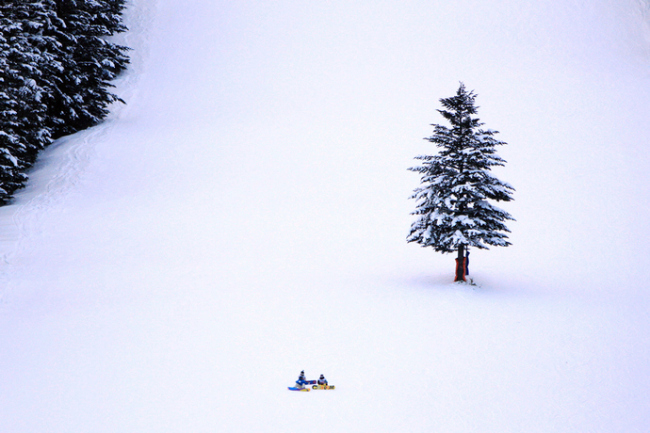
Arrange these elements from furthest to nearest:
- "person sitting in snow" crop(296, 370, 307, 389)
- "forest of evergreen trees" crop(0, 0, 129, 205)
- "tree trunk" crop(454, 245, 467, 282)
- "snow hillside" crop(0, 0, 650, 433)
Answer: "forest of evergreen trees" crop(0, 0, 129, 205), "tree trunk" crop(454, 245, 467, 282), "person sitting in snow" crop(296, 370, 307, 389), "snow hillside" crop(0, 0, 650, 433)

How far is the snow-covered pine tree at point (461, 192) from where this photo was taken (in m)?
14.9

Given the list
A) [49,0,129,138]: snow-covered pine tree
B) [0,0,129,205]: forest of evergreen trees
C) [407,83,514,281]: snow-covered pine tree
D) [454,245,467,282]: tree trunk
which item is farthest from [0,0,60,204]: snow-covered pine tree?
[454,245,467,282]: tree trunk

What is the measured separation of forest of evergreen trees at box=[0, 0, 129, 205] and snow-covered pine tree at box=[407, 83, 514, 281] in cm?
1705

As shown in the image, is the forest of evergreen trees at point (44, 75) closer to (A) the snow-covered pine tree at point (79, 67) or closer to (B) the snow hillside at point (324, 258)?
(A) the snow-covered pine tree at point (79, 67)

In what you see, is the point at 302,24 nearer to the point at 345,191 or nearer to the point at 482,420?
the point at 345,191

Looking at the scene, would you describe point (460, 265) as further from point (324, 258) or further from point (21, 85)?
point (21, 85)

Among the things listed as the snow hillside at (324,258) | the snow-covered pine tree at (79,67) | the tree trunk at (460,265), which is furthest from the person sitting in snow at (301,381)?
the snow-covered pine tree at (79,67)

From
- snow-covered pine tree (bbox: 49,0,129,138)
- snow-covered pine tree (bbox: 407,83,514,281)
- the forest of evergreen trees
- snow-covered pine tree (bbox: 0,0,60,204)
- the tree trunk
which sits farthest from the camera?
snow-covered pine tree (bbox: 49,0,129,138)

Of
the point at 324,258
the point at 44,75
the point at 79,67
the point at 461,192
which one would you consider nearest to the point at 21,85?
the point at 44,75

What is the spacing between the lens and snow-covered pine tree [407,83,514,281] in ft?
48.7

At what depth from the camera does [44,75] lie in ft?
85.8

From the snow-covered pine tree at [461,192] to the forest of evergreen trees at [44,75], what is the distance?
17046 millimetres

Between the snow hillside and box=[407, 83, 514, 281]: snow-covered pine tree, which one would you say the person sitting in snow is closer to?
the snow hillside

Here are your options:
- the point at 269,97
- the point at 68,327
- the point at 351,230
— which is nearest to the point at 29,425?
the point at 68,327
